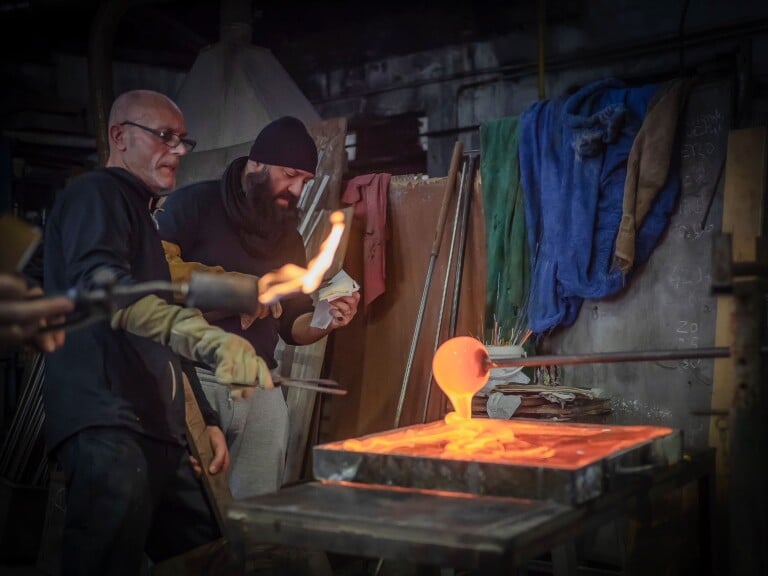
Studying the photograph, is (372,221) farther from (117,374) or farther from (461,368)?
(117,374)

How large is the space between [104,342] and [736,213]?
3842 mm

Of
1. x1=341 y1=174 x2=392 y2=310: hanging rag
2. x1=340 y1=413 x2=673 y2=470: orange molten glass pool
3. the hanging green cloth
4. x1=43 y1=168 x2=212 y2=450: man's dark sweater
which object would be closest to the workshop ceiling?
the hanging green cloth

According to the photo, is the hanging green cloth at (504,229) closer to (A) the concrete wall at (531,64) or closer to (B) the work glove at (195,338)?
(A) the concrete wall at (531,64)

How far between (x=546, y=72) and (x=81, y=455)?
6157 millimetres

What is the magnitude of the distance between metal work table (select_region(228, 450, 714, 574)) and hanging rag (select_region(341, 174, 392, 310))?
362 centimetres

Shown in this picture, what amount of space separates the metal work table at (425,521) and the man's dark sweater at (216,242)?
185 centimetres

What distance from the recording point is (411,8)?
8.93 m

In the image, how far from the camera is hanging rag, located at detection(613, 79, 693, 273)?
5.36 m

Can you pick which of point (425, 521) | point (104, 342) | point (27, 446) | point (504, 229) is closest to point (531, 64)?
point (504, 229)

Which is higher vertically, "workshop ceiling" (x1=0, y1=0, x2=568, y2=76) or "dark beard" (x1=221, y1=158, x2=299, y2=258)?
"workshop ceiling" (x1=0, y1=0, x2=568, y2=76)

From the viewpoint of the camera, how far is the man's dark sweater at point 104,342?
3.12 meters

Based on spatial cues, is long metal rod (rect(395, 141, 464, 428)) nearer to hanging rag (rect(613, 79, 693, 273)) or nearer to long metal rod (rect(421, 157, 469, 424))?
long metal rod (rect(421, 157, 469, 424))

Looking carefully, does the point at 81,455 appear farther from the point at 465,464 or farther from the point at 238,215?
the point at 238,215

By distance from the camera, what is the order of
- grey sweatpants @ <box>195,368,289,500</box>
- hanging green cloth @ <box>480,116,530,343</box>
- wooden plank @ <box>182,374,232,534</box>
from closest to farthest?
wooden plank @ <box>182,374,232,534</box>, grey sweatpants @ <box>195,368,289,500</box>, hanging green cloth @ <box>480,116,530,343</box>
